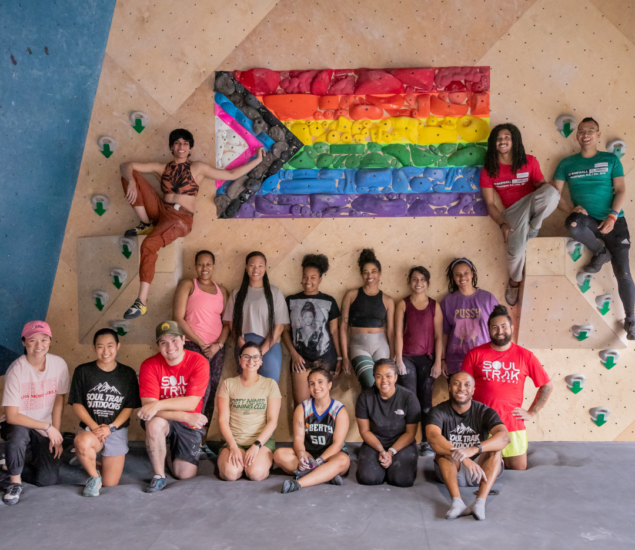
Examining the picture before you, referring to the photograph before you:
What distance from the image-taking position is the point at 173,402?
3.77 meters

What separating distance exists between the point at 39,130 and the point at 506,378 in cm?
405

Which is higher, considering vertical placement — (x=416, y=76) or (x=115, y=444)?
(x=416, y=76)

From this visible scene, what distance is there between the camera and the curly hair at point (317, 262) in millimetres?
4531

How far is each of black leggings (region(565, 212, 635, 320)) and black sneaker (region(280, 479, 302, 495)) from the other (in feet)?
9.27

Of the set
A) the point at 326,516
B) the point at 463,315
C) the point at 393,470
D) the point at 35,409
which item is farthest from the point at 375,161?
the point at 35,409

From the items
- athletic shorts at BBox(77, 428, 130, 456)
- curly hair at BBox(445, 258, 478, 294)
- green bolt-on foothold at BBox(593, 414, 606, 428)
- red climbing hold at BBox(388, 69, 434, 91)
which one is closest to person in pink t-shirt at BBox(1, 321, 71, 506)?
athletic shorts at BBox(77, 428, 130, 456)

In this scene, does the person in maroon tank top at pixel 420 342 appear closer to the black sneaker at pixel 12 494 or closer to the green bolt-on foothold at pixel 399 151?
the green bolt-on foothold at pixel 399 151

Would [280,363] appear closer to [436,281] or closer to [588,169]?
[436,281]

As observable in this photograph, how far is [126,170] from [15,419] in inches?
80.0

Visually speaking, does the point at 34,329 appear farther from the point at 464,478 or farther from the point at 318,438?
the point at 464,478

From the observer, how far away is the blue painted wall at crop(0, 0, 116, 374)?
4.10 meters

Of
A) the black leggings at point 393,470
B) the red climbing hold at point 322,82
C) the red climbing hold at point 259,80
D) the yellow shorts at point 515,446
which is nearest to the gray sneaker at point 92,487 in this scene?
the black leggings at point 393,470

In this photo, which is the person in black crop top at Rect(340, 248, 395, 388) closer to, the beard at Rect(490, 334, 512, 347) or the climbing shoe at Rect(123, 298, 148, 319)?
the beard at Rect(490, 334, 512, 347)

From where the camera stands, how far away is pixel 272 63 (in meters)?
4.62
